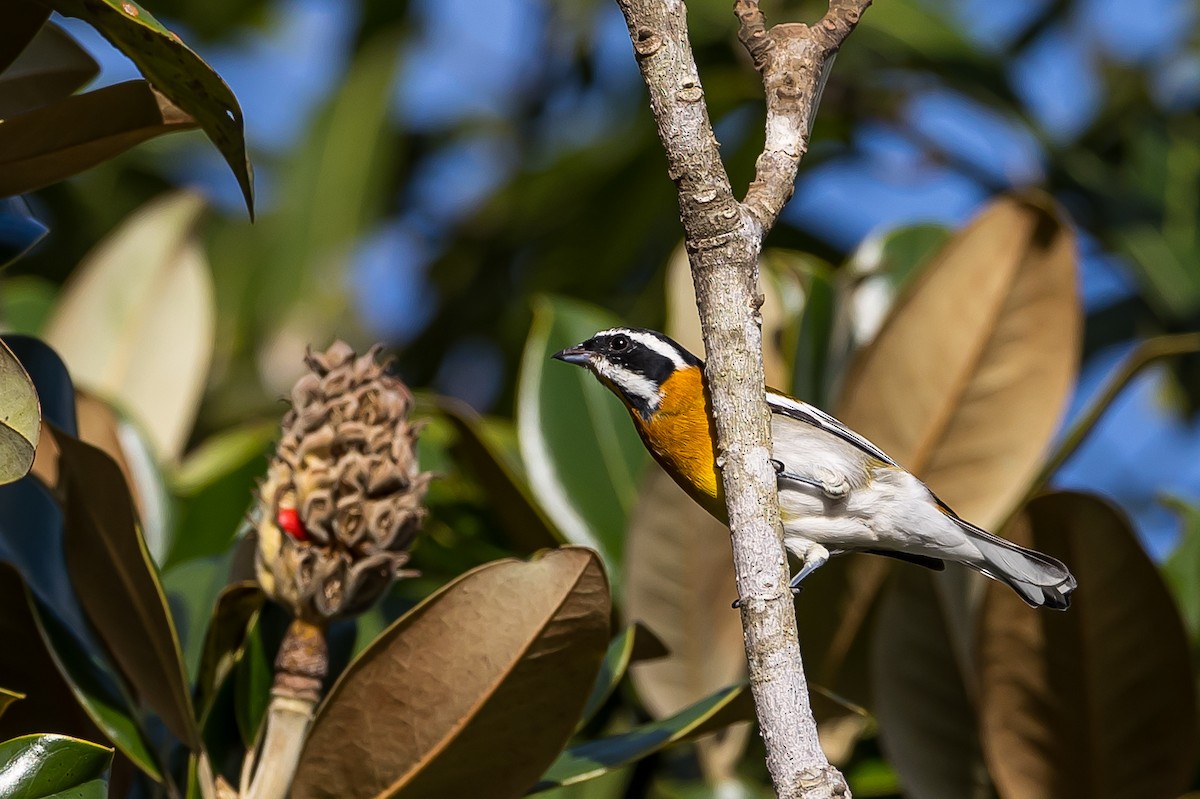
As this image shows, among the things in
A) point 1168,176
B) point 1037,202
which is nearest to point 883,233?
point 1037,202

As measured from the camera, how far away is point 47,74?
221 centimetres

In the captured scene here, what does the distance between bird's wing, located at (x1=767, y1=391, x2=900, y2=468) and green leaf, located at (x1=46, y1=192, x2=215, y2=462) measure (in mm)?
1743

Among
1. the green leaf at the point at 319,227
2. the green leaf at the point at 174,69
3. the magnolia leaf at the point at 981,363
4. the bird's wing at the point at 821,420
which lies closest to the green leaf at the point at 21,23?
the green leaf at the point at 174,69

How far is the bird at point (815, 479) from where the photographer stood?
8.00 ft

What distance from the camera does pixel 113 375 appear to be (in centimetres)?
364

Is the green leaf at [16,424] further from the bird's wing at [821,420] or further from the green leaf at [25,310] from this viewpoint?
the green leaf at [25,310]

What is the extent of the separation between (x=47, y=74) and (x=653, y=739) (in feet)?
4.90

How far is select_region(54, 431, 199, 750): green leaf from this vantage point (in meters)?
1.95

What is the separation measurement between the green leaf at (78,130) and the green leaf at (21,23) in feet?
0.37

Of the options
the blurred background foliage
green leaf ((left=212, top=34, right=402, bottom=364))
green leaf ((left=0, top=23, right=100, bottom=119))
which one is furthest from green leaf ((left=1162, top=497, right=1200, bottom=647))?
green leaf ((left=212, top=34, right=402, bottom=364))

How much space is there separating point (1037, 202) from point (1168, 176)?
236 cm

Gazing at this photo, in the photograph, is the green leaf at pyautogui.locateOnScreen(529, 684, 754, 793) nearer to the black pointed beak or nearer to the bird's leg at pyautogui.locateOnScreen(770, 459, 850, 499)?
the bird's leg at pyautogui.locateOnScreen(770, 459, 850, 499)

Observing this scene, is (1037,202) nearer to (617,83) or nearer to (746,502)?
(746,502)

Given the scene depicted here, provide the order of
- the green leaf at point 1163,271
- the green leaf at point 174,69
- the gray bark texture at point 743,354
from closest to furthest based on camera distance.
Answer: the gray bark texture at point 743,354 → the green leaf at point 174,69 → the green leaf at point 1163,271
